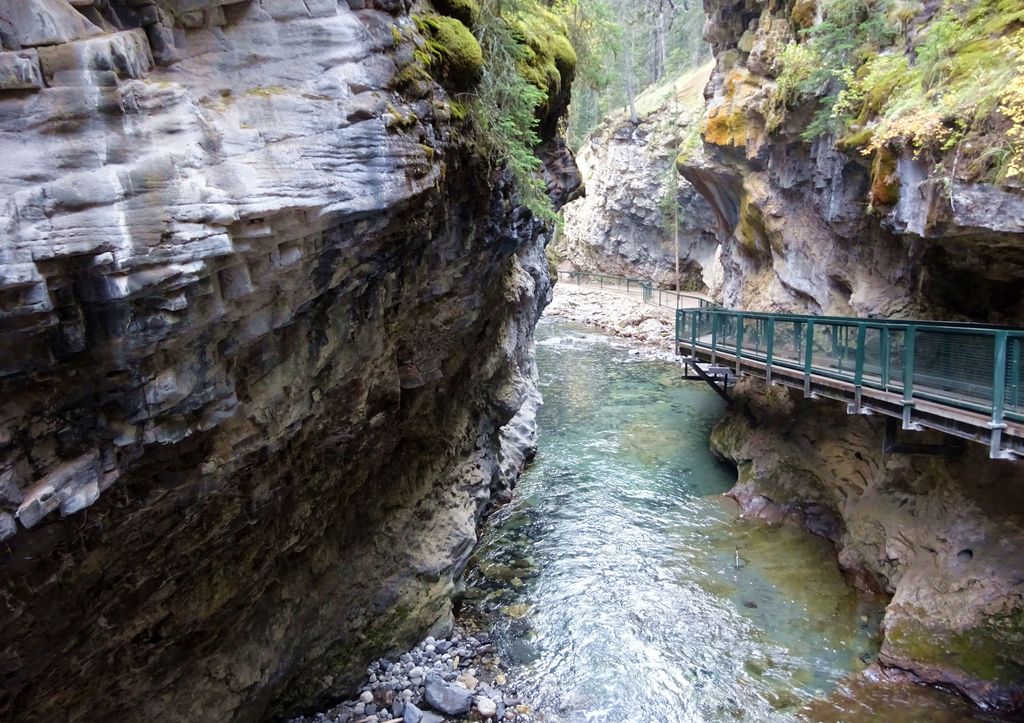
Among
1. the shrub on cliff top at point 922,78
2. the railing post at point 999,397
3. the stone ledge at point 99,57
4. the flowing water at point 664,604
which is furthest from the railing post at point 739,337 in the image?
the stone ledge at point 99,57

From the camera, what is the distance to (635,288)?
43031 millimetres

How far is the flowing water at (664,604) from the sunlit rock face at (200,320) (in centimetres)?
327

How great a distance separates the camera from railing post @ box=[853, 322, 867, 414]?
363 inches

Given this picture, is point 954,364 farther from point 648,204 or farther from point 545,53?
point 648,204

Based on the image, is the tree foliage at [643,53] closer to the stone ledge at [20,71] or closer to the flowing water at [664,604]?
the flowing water at [664,604]

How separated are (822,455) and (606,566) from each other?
212 inches

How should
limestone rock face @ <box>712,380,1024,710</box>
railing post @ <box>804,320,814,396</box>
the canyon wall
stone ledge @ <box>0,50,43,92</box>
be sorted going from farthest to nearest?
railing post @ <box>804,320,814,396</box>, the canyon wall, limestone rock face @ <box>712,380,1024,710</box>, stone ledge @ <box>0,50,43,92</box>

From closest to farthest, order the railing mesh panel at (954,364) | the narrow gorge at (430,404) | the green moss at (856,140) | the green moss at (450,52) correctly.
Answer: the narrow gorge at (430,404)
the green moss at (450,52)
the railing mesh panel at (954,364)
the green moss at (856,140)

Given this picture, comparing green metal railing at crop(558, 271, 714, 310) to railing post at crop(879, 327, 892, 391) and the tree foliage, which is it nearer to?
the tree foliage

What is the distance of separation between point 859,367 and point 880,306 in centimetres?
414

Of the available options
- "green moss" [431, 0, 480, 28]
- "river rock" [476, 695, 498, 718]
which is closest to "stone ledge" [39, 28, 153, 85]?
"green moss" [431, 0, 480, 28]

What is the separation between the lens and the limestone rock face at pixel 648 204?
37812mm

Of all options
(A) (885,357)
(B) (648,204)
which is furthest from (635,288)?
(A) (885,357)

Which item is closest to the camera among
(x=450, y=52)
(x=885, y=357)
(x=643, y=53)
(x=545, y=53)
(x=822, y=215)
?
(x=450, y=52)
